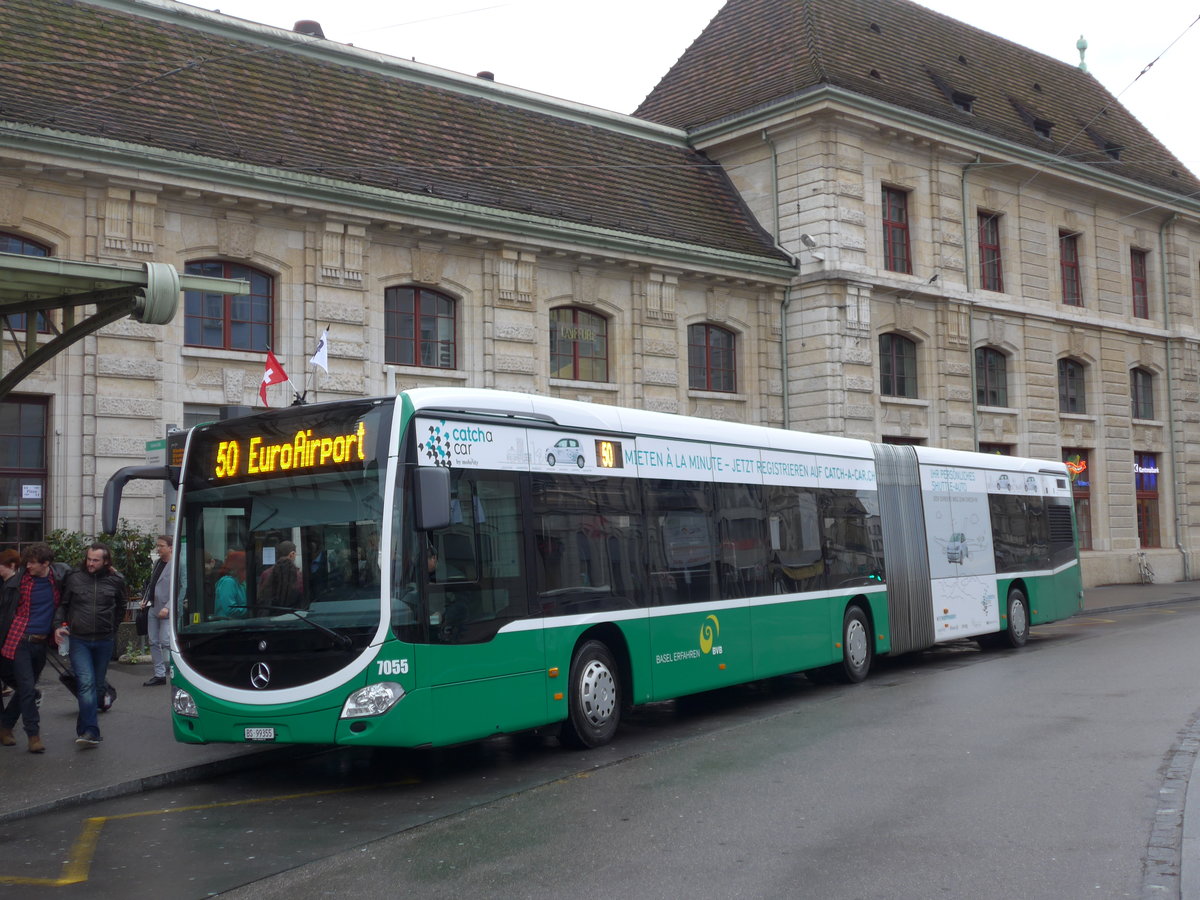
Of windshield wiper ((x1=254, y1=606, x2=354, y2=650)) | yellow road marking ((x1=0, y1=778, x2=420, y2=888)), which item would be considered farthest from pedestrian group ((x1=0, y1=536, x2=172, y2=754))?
windshield wiper ((x1=254, y1=606, x2=354, y2=650))

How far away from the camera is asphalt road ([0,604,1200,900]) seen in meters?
6.63

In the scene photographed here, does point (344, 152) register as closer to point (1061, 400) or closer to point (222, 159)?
point (222, 159)

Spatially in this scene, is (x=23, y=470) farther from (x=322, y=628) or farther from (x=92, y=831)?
(x=92, y=831)

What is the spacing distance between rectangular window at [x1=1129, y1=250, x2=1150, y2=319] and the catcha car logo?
33.2 metres

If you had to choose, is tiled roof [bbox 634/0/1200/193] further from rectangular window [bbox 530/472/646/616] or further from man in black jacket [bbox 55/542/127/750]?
man in black jacket [bbox 55/542/127/750]

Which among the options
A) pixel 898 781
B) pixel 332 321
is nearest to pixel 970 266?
pixel 332 321

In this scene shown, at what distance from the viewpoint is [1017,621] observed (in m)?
19.5

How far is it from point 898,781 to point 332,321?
14.0 meters

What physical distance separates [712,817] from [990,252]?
87.5 ft

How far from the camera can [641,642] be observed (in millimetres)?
11516

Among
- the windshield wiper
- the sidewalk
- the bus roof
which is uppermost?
the bus roof

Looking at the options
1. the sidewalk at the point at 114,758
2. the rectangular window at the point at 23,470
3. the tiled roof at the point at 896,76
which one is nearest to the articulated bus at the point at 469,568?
the sidewalk at the point at 114,758

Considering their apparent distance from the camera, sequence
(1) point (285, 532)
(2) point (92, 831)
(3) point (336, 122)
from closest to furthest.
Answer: (2) point (92, 831) → (1) point (285, 532) → (3) point (336, 122)

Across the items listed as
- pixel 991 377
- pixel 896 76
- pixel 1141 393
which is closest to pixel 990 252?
pixel 991 377
